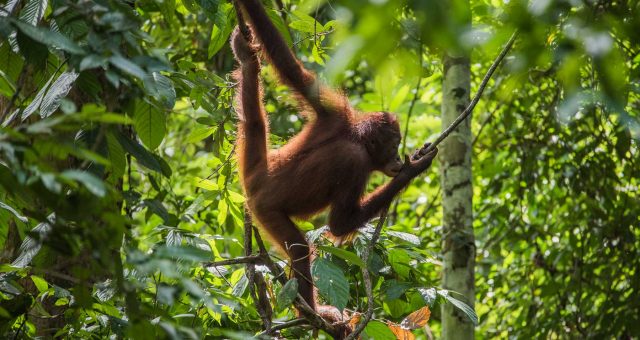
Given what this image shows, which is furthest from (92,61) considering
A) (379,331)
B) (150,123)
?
(379,331)

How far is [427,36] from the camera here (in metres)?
1.35

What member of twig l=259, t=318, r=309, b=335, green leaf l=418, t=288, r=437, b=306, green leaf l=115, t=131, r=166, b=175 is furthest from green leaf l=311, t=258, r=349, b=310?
green leaf l=115, t=131, r=166, b=175

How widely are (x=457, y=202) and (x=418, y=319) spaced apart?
2.10m

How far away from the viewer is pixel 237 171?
15.6 ft

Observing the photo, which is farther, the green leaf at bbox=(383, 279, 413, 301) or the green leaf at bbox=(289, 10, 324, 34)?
the green leaf at bbox=(289, 10, 324, 34)

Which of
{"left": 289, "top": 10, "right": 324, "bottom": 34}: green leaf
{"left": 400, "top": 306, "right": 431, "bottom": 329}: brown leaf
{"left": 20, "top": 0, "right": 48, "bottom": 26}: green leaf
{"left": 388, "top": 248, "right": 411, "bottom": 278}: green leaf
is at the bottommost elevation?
{"left": 400, "top": 306, "right": 431, "bottom": 329}: brown leaf

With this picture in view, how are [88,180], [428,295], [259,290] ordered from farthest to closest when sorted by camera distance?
[428,295] → [259,290] → [88,180]

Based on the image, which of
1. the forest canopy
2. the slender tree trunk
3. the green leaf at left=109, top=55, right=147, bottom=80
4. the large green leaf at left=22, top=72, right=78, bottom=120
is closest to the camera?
the forest canopy

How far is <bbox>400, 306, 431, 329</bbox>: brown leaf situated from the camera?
340 cm

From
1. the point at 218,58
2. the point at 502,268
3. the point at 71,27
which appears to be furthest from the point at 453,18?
the point at 502,268

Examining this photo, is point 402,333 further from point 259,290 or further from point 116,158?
point 116,158

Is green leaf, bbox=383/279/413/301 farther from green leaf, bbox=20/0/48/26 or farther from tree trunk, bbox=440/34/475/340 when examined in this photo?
green leaf, bbox=20/0/48/26

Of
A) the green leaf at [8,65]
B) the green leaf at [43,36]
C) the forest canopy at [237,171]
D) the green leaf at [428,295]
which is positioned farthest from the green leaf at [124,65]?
the green leaf at [428,295]

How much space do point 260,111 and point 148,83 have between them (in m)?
2.07
